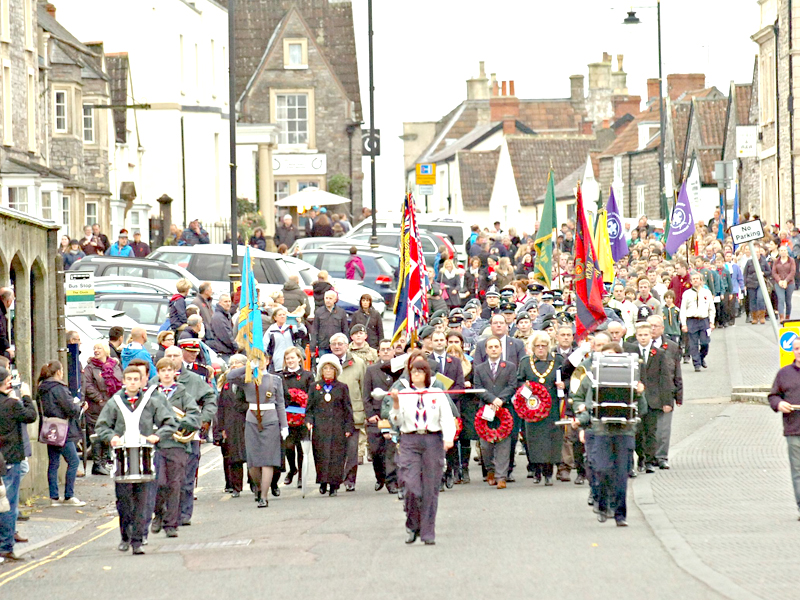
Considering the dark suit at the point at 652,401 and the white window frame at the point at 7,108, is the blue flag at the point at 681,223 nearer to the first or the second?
the dark suit at the point at 652,401

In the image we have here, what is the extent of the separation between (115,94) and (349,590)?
46315 mm

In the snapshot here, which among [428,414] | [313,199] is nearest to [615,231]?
[313,199]

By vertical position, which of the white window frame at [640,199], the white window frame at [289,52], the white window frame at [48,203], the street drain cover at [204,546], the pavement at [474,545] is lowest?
the street drain cover at [204,546]

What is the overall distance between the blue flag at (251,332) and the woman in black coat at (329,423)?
708mm

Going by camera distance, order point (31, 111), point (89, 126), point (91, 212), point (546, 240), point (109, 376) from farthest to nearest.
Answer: point (89, 126) < point (91, 212) < point (31, 111) < point (546, 240) < point (109, 376)

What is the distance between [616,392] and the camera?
13.9 m

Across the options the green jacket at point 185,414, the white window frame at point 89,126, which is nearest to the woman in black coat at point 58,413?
the green jacket at point 185,414

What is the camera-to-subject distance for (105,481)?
64.0 ft

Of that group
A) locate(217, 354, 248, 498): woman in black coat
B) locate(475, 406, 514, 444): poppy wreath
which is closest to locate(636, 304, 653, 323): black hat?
locate(475, 406, 514, 444): poppy wreath

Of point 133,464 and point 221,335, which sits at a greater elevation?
point 221,335

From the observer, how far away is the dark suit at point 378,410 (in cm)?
1723

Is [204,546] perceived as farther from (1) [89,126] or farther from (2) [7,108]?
(1) [89,126]

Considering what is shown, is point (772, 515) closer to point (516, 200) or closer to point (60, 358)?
point (60, 358)

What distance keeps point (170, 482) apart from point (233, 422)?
109 inches
